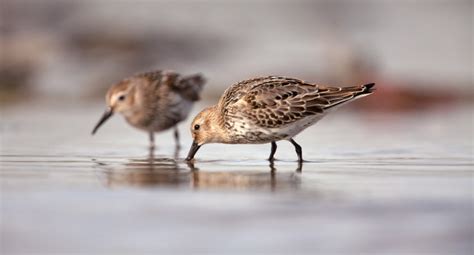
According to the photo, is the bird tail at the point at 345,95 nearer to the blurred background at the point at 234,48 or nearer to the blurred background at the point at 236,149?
the blurred background at the point at 236,149

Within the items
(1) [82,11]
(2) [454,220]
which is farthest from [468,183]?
(1) [82,11]

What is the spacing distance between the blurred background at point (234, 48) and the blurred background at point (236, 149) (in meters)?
0.05

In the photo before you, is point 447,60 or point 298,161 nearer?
point 298,161

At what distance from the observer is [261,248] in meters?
5.89

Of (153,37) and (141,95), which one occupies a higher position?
(153,37)

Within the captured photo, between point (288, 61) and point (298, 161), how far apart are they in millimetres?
11329

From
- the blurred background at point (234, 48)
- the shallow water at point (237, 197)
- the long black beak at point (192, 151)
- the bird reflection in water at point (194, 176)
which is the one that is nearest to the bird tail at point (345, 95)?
the shallow water at point (237, 197)

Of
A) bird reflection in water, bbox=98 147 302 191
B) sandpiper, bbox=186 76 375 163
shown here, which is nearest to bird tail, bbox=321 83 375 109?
sandpiper, bbox=186 76 375 163

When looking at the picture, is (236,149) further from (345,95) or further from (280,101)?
(345,95)

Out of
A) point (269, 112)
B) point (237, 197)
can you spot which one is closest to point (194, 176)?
point (237, 197)

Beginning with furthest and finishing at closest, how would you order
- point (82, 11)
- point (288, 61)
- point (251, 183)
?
point (82, 11), point (288, 61), point (251, 183)

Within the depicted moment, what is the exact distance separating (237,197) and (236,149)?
350 cm

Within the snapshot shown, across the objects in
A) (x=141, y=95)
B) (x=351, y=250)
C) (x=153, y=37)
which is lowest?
(x=351, y=250)

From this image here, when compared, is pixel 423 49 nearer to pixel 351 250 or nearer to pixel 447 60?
pixel 447 60
